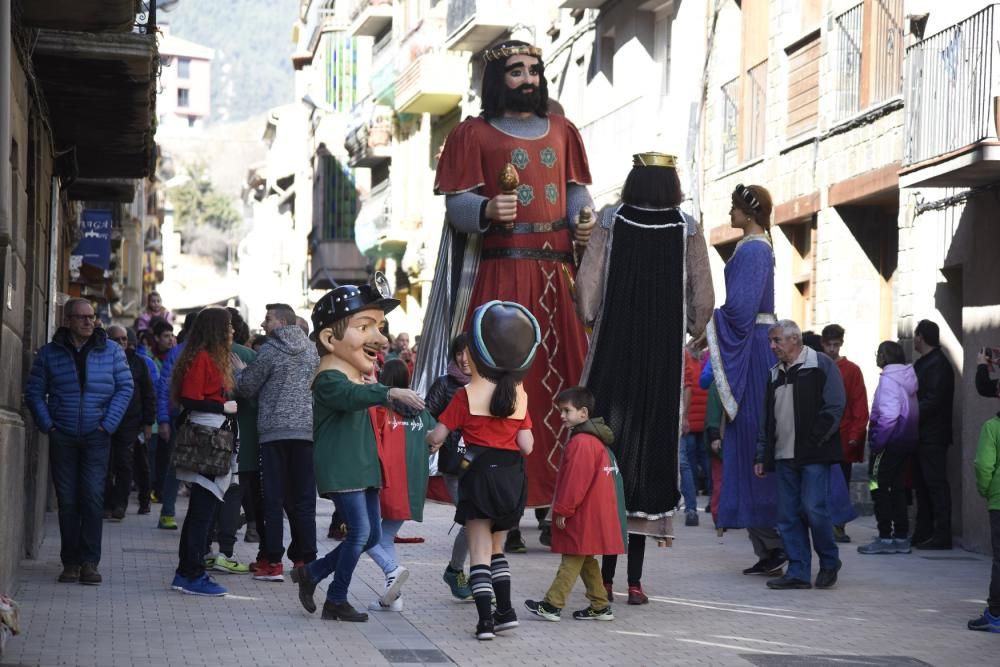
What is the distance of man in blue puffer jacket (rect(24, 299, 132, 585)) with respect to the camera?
424 inches

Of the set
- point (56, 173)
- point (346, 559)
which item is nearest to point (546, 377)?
point (346, 559)

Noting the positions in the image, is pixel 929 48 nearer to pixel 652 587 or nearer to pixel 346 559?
pixel 652 587

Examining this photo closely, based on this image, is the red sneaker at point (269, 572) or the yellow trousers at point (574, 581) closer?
the yellow trousers at point (574, 581)

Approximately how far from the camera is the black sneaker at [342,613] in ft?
30.2

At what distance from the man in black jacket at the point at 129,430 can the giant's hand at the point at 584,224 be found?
5537 mm

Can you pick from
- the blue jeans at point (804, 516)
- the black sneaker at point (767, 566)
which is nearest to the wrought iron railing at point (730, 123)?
the black sneaker at point (767, 566)

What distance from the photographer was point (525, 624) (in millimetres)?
9070

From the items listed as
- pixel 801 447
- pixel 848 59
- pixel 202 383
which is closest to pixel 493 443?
pixel 202 383

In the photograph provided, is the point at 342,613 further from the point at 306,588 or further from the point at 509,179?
the point at 509,179

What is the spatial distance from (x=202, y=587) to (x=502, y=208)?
113 inches

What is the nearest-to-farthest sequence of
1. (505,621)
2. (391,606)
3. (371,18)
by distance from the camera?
(505,621)
(391,606)
(371,18)

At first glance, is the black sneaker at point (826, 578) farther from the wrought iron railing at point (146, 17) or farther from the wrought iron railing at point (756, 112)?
the wrought iron railing at point (756, 112)

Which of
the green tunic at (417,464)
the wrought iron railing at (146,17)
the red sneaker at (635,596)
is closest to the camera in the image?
the green tunic at (417,464)

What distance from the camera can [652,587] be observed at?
10.9 metres
